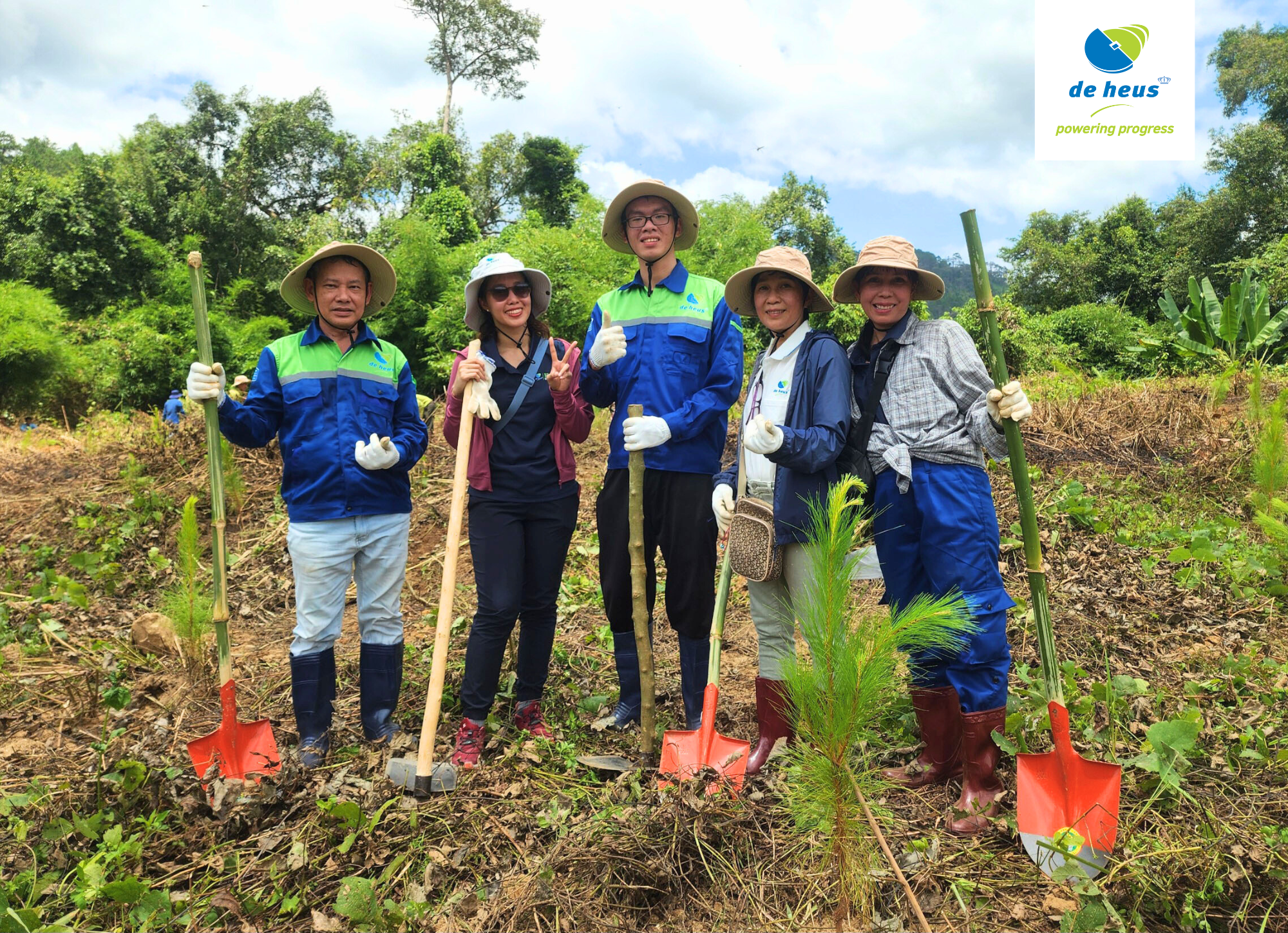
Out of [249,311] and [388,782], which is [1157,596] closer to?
[388,782]

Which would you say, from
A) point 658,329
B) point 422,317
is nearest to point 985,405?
point 658,329

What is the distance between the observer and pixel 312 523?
3229mm

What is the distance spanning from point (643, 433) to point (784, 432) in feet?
2.05

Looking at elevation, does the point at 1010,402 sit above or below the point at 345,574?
above

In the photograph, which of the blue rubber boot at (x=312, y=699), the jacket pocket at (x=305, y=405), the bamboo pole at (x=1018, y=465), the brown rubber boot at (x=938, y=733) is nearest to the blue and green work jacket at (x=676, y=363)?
the bamboo pole at (x=1018, y=465)

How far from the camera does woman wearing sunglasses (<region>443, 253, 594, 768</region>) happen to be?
329cm

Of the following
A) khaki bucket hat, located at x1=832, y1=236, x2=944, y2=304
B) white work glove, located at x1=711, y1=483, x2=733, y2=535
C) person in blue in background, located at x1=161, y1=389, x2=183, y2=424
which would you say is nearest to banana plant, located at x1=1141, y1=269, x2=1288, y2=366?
khaki bucket hat, located at x1=832, y1=236, x2=944, y2=304

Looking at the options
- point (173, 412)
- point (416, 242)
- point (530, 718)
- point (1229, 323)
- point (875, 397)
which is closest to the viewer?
point (875, 397)

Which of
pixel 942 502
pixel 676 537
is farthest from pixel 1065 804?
pixel 676 537

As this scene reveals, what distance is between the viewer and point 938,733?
2938mm

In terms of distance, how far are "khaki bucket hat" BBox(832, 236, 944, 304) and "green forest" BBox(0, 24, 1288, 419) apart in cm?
1019

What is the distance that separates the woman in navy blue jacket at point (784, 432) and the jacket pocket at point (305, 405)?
1.78 metres

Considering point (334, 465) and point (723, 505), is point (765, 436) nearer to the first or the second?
point (723, 505)

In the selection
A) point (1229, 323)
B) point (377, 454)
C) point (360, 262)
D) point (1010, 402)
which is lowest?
point (377, 454)
